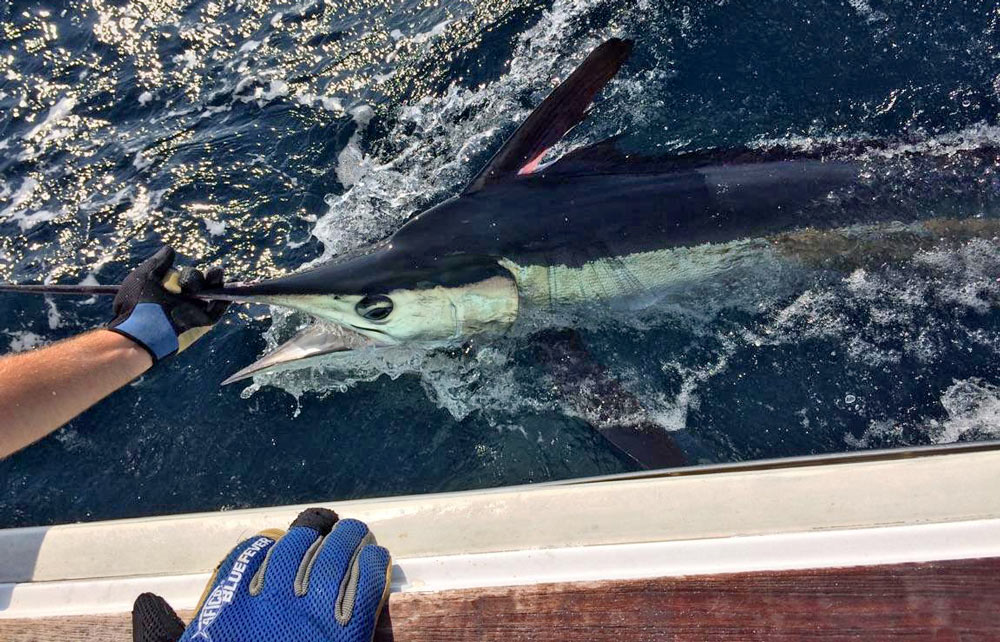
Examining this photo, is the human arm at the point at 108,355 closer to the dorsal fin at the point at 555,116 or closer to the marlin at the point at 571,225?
the marlin at the point at 571,225

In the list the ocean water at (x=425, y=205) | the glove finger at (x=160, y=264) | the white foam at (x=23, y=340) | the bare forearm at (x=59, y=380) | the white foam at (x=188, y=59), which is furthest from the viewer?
the white foam at (x=188, y=59)

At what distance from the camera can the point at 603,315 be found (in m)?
3.04

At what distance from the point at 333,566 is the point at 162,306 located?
154 cm

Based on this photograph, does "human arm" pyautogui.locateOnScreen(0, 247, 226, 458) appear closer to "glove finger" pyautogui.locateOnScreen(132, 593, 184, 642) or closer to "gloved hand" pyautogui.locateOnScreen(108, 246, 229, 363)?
"gloved hand" pyautogui.locateOnScreen(108, 246, 229, 363)

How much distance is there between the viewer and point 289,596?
145 cm

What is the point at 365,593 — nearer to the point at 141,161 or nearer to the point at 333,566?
the point at 333,566

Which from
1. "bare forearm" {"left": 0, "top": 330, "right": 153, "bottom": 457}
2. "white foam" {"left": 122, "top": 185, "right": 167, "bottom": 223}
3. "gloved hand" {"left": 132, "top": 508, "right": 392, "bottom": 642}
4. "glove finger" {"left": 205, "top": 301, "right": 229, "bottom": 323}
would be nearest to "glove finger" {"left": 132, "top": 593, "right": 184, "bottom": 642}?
"gloved hand" {"left": 132, "top": 508, "right": 392, "bottom": 642}

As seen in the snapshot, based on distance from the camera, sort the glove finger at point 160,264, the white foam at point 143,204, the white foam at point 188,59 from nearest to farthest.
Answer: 1. the glove finger at point 160,264
2. the white foam at point 143,204
3. the white foam at point 188,59

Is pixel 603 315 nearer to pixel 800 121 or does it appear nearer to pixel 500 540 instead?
pixel 500 540

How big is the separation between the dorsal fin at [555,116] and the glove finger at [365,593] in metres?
1.64

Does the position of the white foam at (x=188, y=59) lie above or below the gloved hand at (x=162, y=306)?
above

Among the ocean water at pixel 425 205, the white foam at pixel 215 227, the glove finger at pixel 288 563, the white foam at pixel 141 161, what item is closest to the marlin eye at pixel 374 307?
the ocean water at pixel 425 205

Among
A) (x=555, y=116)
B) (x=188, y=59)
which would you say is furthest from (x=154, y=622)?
(x=188, y=59)

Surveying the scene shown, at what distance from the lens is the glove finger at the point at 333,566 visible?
1.45 m
